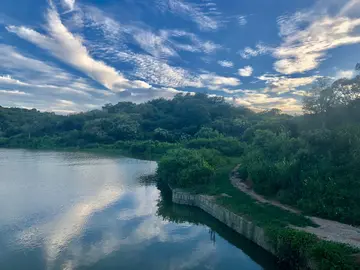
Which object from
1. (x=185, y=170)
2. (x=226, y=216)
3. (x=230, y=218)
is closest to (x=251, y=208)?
(x=230, y=218)

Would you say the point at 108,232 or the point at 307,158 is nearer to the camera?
the point at 108,232

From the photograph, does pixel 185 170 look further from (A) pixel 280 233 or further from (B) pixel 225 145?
(B) pixel 225 145

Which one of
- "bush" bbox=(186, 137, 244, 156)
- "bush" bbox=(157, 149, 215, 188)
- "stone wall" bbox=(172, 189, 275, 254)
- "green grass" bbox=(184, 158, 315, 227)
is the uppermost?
"bush" bbox=(186, 137, 244, 156)

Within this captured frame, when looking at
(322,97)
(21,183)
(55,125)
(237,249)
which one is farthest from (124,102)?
(237,249)

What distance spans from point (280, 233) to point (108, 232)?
34.4 feet

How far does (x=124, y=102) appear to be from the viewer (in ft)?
411

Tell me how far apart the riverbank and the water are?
0.73m

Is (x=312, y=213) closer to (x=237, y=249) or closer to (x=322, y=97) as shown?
(x=237, y=249)

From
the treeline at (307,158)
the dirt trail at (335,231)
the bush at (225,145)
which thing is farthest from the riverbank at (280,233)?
the bush at (225,145)

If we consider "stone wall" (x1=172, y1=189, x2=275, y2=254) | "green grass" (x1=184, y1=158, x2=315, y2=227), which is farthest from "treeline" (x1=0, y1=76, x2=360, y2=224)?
"stone wall" (x1=172, y1=189, x2=275, y2=254)

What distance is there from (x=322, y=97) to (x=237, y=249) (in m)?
19.7

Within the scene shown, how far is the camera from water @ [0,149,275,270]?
52.3 feet

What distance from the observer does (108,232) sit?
19.8 m

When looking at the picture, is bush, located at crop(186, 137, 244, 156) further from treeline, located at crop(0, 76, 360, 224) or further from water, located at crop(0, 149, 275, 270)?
water, located at crop(0, 149, 275, 270)
